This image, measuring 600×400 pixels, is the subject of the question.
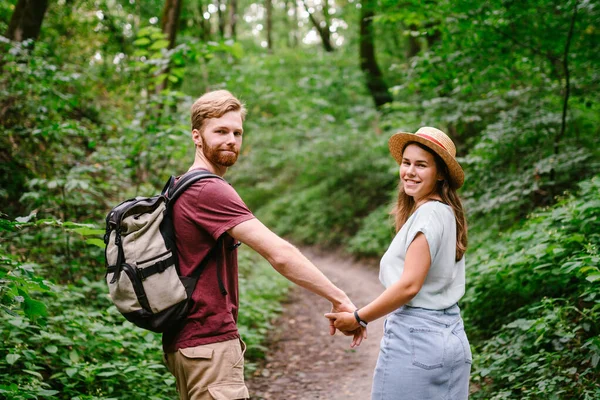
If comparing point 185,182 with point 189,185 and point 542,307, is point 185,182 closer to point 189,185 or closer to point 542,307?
point 189,185

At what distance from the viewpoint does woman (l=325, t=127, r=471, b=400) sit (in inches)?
87.7

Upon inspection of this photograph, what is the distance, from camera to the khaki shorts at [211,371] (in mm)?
2234

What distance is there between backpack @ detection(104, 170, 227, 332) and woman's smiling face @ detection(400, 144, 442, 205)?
1073mm

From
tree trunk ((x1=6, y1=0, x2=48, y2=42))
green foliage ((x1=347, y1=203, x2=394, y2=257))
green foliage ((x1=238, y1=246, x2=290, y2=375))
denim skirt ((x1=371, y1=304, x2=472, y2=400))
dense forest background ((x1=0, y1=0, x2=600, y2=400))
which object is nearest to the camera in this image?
denim skirt ((x1=371, y1=304, x2=472, y2=400))

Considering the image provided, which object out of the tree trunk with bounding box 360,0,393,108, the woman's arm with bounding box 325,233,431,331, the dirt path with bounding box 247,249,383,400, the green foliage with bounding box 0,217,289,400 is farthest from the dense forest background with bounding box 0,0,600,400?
the tree trunk with bounding box 360,0,393,108

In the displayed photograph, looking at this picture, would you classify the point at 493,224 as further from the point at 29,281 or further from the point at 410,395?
the point at 29,281

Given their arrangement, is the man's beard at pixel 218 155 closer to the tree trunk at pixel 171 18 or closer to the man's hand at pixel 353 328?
the man's hand at pixel 353 328

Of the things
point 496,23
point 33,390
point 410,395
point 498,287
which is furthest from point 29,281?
point 496,23

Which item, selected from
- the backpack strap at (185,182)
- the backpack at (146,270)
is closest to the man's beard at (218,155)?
the backpack strap at (185,182)

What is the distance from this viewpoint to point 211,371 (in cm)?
223

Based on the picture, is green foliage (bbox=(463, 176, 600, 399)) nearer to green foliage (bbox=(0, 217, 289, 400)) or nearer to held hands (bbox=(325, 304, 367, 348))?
held hands (bbox=(325, 304, 367, 348))

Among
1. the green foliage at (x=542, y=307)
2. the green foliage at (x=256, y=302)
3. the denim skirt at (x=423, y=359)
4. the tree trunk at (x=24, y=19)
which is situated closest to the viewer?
the denim skirt at (x=423, y=359)

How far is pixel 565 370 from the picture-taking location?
3414mm

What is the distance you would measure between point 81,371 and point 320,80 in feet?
42.5
